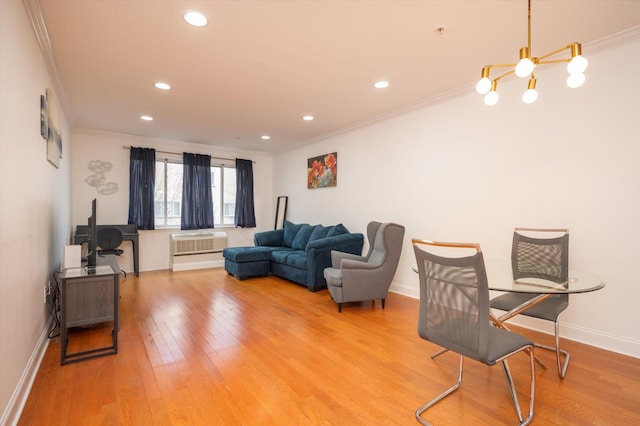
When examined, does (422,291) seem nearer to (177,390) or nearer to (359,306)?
(177,390)

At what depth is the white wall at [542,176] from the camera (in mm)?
2592

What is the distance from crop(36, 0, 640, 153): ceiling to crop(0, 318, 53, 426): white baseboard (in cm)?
258

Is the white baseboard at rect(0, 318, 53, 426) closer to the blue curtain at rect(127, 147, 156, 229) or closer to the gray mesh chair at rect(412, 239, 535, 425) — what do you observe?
the gray mesh chair at rect(412, 239, 535, 425)

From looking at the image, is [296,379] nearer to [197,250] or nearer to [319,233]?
[319,233]

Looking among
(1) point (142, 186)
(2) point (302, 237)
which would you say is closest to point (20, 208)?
(2) point (302, 237)

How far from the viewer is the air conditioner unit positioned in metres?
6.09

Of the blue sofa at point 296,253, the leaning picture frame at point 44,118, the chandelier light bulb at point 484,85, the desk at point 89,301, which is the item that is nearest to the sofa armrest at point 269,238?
the blue sofa at point 296,253

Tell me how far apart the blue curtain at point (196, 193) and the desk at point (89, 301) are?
3.62 meters

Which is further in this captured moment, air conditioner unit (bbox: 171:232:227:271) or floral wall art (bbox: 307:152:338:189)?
air conditioner unit (bbox: 171:232:227:271)

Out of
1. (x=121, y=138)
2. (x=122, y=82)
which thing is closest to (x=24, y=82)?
(x=122, y=82)

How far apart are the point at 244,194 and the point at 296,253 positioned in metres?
2.70

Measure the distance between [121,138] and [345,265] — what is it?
5.11 m

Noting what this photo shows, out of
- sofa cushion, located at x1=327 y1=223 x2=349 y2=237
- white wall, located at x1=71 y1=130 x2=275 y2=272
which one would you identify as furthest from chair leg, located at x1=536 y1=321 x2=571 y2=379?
white wall, located at x1=71 y1=130 x2=275 y2=272

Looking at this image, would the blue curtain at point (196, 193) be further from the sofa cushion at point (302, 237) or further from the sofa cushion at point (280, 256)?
the sofa cushion at point (302, 237)
